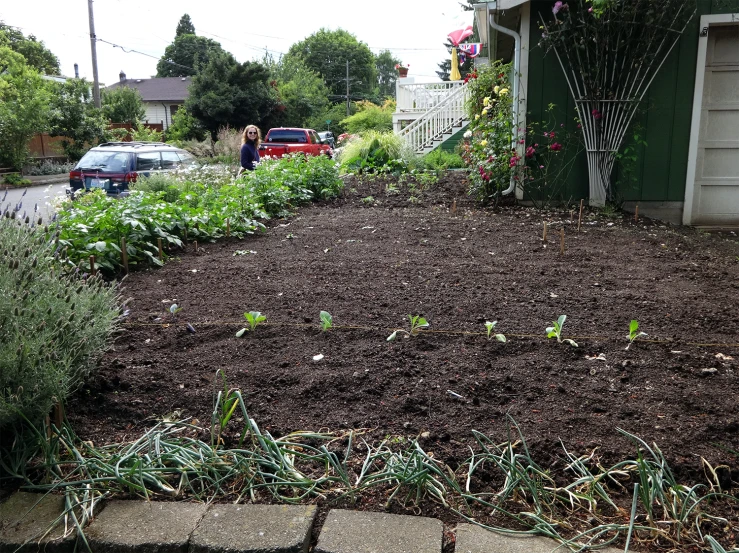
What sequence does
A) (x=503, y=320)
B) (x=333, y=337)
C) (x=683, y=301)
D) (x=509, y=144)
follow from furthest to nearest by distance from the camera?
(x=509, y=144)
(x=683, y=301)
(x=503, y=320)
(x=333, y=337)

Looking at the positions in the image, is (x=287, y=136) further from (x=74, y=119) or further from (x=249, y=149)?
(x=249, y=149)

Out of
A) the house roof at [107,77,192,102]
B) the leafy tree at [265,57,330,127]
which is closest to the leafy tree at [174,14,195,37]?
the house roof at [107,77,192,102]

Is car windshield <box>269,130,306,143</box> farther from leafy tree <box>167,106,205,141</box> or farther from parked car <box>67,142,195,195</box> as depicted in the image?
leafy tree <box>167,106,205,141</box>

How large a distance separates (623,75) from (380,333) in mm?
→ 5539

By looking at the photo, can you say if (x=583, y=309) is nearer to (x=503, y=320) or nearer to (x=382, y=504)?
(x=503, y=320)

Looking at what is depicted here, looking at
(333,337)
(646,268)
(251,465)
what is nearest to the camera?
(251,465)

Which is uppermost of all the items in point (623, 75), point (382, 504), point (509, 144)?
point (623, 75)

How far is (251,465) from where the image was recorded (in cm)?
212

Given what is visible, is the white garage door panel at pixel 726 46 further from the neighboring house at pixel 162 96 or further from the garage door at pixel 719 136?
the neighboring house at pixel 162 96

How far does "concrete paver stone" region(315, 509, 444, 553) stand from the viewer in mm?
1733

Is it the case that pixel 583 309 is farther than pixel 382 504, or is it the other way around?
pixel 583 309

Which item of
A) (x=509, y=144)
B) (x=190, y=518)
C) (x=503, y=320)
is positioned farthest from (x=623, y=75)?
(x=190, y=518)

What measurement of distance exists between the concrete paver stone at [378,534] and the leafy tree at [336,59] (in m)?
73.8

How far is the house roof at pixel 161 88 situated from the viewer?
52531mm
